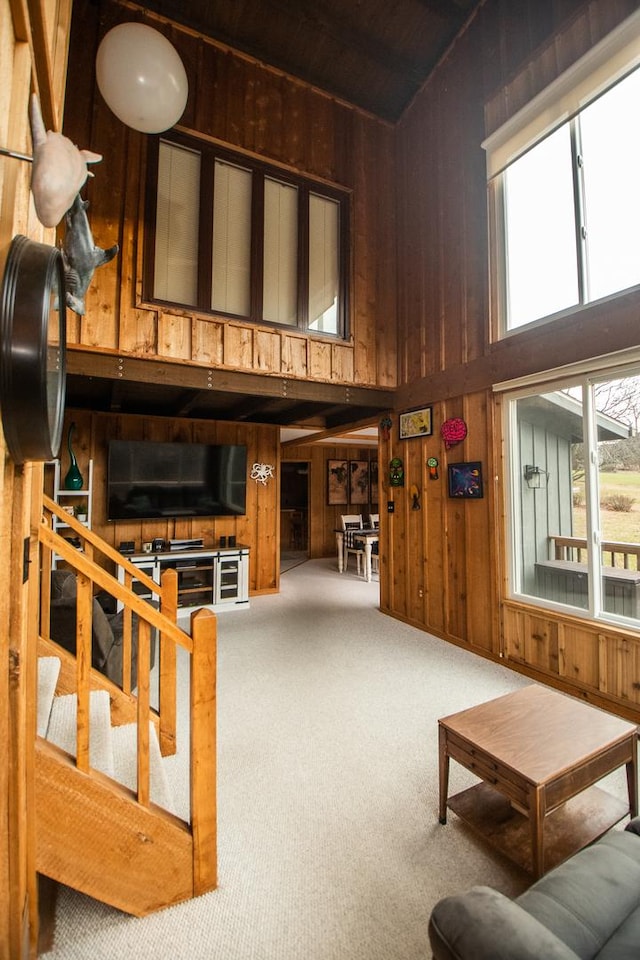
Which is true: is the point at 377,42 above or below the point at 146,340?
above

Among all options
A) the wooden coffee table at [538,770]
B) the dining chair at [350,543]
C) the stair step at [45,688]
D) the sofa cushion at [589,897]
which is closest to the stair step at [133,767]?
the stair step at [45,688]

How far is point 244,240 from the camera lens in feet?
14.0

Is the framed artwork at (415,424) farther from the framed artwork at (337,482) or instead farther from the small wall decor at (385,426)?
the framed artwork at (337,482)

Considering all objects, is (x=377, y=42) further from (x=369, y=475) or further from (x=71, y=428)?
(x=369, y=475)

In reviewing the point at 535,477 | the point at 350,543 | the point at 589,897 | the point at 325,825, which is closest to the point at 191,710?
the point at 325,825

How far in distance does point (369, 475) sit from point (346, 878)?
27.9ft

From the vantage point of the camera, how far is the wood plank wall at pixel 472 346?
3.00 metres

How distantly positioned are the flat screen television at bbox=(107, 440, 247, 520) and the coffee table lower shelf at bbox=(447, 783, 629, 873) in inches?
166

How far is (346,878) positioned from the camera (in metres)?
1.61

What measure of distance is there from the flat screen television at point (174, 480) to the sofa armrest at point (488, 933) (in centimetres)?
478

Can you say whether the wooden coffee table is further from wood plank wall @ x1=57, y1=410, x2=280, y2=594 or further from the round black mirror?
wood plank wall @ x1=57, y1=410, x2=280, y2=594

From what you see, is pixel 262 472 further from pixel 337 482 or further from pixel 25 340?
pixel 25 340

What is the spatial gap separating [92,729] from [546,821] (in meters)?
1.99

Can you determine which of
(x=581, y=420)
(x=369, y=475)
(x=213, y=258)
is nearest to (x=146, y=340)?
(x=213, y=258)
